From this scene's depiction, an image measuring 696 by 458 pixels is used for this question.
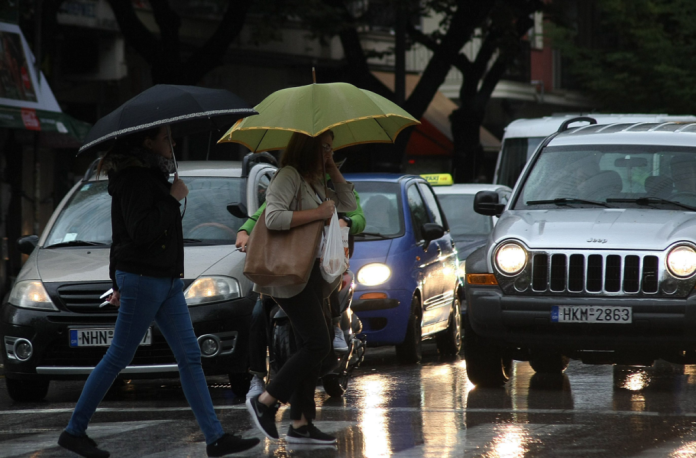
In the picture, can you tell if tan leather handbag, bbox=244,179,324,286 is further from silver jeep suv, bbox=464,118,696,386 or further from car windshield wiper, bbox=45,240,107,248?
car windshield wiper, bbox=45,240,107,248

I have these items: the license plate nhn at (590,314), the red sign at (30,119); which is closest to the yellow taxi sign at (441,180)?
the red sign at (30,119)

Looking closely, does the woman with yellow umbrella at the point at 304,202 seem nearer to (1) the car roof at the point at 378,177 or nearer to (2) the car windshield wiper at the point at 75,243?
(2) the car windshield wiper at the point at 75,243

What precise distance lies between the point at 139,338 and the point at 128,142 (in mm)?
987

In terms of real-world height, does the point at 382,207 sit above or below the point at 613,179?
below

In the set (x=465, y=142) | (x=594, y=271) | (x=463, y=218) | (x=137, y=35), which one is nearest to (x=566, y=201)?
(x=594, y=271)

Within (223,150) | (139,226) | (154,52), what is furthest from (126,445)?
(223,150)

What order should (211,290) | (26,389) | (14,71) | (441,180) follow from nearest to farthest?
(211,290), (26,389), (441,180), (14,71)

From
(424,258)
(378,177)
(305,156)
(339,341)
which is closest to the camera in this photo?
(305,156)

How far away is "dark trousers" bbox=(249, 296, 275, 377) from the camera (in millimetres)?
7547

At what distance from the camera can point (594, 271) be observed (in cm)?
859

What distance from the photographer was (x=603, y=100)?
37.5 m

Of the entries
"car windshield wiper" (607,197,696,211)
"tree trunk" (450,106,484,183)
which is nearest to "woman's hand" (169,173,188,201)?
"car windshield wiper" (607,197,696,211)

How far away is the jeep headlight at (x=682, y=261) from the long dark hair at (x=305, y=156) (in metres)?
2.76

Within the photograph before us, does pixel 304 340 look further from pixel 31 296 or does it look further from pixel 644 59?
pixel 644 59
